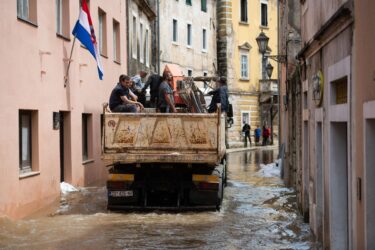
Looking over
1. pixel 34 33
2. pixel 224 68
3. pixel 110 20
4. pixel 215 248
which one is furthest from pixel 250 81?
pixel 215 248

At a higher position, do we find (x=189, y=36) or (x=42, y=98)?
(x=189, y=36)

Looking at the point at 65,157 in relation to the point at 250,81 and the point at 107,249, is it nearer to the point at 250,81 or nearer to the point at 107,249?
the point at 107,249

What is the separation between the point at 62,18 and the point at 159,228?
729 centimetres

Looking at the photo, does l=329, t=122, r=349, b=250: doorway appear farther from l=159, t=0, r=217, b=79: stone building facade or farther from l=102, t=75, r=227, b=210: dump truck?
l=159, t=0, r=217, b=79: stone building facade

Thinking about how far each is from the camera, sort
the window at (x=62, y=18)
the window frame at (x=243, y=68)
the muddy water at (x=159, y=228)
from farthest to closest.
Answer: the window frame at (x=243, y=68) → the window at (x=62, y=18) → the muddy water at (x=159, y=228)

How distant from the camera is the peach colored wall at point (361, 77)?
6.03 metres

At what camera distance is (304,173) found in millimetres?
12688

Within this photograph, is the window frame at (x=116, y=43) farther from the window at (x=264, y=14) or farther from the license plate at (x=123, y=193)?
the window at (x=264, y=14)

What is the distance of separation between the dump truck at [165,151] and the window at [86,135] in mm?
5890

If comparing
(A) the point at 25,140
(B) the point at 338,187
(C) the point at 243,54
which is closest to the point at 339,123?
(B) the point at 338,187

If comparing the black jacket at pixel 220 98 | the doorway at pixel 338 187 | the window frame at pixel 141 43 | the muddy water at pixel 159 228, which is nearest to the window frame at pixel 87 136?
the muddy water at pixel 159 228

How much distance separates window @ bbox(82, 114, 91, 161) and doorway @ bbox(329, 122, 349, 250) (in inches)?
479

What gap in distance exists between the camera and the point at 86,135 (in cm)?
2025

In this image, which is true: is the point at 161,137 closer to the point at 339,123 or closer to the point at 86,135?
the point at 339,123
